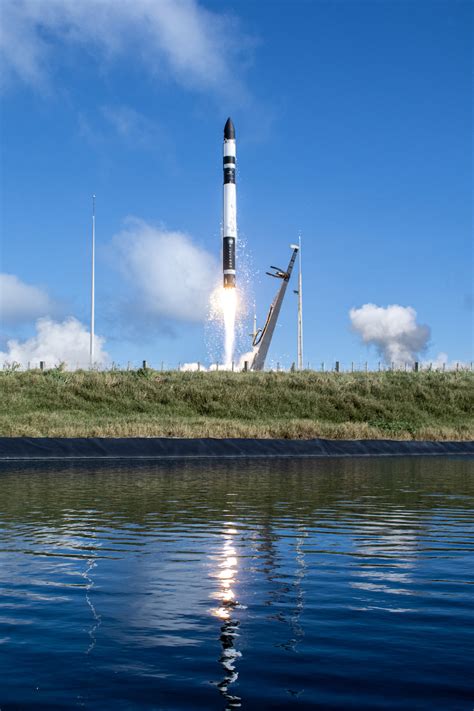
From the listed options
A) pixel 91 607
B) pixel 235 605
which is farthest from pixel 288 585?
pixel 91 607

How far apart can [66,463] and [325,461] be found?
10.8 metres

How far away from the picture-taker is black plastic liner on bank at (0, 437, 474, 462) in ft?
111

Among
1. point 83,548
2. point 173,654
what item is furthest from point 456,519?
point 173,654

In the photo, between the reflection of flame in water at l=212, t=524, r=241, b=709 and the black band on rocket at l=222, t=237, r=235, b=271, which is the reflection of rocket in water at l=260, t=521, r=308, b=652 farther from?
the black band on rocket at l=222, t=237, r=235, b=271

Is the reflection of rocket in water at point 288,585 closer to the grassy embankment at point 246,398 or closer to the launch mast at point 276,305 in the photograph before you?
the grassy embankment at point 246,398

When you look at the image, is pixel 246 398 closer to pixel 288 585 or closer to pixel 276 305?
Answer: pixel 276 305

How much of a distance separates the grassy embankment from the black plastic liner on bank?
15.4 meters

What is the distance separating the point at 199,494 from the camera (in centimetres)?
2106

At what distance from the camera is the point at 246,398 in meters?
67.3

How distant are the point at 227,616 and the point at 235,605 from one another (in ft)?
1.67

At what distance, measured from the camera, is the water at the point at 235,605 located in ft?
19.8

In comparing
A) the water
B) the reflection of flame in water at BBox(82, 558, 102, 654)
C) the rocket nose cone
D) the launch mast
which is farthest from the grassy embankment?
the reflection of flame in water at BBox(82, 558, 102, 654)

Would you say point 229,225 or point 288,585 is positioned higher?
point 229,225

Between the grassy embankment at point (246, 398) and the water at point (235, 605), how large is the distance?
3913 cm
